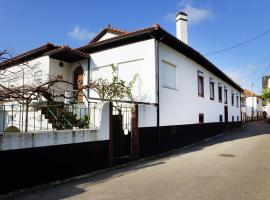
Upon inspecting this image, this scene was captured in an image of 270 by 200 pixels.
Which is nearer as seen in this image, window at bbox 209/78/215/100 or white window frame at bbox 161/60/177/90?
white window frame at bbox 161/60/177/90

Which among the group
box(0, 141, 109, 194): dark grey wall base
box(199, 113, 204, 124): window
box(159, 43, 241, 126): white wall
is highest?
box(159, 43, 241, 126): white wall

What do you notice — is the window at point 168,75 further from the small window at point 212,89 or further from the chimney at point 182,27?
the small window at point 212,89

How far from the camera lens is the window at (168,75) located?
11651mm

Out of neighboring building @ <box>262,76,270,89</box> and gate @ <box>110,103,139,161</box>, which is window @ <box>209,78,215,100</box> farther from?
neighboring building @ <box>262,76,270,89</box>

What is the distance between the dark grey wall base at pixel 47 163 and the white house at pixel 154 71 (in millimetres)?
2226

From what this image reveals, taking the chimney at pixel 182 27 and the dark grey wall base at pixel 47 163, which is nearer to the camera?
the dark grey wall base at pixel 47 163

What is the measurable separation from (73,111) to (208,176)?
216 inches

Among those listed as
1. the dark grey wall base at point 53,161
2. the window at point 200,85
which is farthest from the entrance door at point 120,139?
the window at point 200,85

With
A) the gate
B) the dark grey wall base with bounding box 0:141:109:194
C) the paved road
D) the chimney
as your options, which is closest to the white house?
the chimney

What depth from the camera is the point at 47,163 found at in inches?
246

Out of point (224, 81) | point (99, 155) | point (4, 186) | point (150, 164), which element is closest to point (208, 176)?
point (150, 164)

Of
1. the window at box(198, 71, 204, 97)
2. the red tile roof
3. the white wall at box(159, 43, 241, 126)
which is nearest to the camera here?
the white wall at box(159, 43, 241, 126)

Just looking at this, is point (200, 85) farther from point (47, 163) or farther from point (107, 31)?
point (47, 163)

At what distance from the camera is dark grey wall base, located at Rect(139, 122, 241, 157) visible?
991 cm
